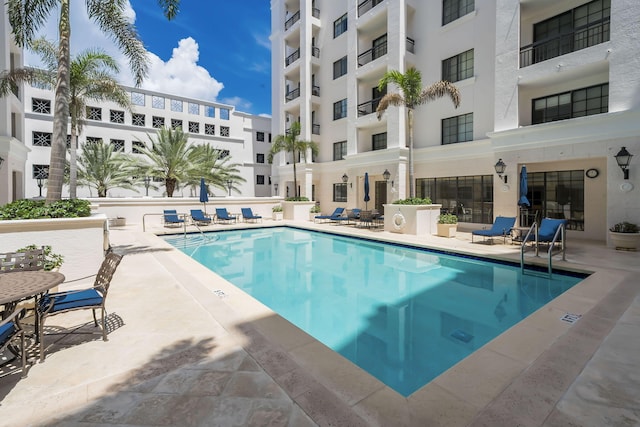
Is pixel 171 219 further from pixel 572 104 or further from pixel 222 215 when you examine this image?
pixel 572 104

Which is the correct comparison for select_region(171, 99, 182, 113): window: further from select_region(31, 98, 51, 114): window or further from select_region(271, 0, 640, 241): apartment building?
select_region(271, 0, 640, 241): apartment building

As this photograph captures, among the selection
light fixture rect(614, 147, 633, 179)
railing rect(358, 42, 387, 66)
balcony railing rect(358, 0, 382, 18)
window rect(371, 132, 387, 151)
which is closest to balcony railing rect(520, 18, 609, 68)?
light fixture rect(614, 147, 633, 179)

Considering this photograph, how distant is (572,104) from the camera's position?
12734 millimetres

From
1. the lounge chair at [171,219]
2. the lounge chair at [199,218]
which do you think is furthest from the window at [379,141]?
the lounge chair at [171,219]

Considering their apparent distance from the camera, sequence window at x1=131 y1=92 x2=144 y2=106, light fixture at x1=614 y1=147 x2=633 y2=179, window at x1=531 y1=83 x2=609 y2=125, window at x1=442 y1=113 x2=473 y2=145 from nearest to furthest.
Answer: light fixture at x1=614 y1=147 x2=633 y2=179, window at x1=531 y1=83 x2=609 y2=125, window at x1=442 y1=113 x2=473 y2=145, window at x1=131 y1=92 x2=144 y2=106

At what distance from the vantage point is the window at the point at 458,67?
16172mm

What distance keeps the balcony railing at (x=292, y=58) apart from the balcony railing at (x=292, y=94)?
8.12 ft

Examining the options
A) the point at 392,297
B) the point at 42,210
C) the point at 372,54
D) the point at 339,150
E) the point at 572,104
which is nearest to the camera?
the point at 42,210

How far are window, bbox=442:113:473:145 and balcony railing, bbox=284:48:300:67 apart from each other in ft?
50.8

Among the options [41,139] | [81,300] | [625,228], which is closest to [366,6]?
[625,228]

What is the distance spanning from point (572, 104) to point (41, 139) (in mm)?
38700

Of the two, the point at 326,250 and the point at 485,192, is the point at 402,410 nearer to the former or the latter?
the point at 326,250

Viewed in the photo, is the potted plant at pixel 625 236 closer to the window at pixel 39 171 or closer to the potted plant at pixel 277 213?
the potted plant at pixel 277 213

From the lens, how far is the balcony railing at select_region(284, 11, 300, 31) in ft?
87.5
